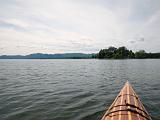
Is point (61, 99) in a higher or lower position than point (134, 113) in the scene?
lower

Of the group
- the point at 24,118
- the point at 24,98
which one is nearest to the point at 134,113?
the point at 24,118

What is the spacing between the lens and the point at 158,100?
545 inches

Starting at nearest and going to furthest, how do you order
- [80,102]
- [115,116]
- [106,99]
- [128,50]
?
[115,116] → [80,102] → [106,99] → [128,50]

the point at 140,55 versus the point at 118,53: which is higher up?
the point at 118,53

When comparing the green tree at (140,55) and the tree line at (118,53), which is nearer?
the tree line at (118,53)

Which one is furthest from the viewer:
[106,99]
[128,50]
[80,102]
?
[128,50]

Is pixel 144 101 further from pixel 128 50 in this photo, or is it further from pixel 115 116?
pixel 128 50

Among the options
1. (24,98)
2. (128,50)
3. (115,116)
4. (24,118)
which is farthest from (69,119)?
(128,50)

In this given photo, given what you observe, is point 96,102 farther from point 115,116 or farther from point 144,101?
point 115,116

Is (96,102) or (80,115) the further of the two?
(96,102)

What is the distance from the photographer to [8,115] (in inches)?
419

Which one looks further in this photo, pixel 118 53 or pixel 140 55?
pixel 140 55

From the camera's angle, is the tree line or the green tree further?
the green tree

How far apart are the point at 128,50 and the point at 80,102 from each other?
15262 cm
